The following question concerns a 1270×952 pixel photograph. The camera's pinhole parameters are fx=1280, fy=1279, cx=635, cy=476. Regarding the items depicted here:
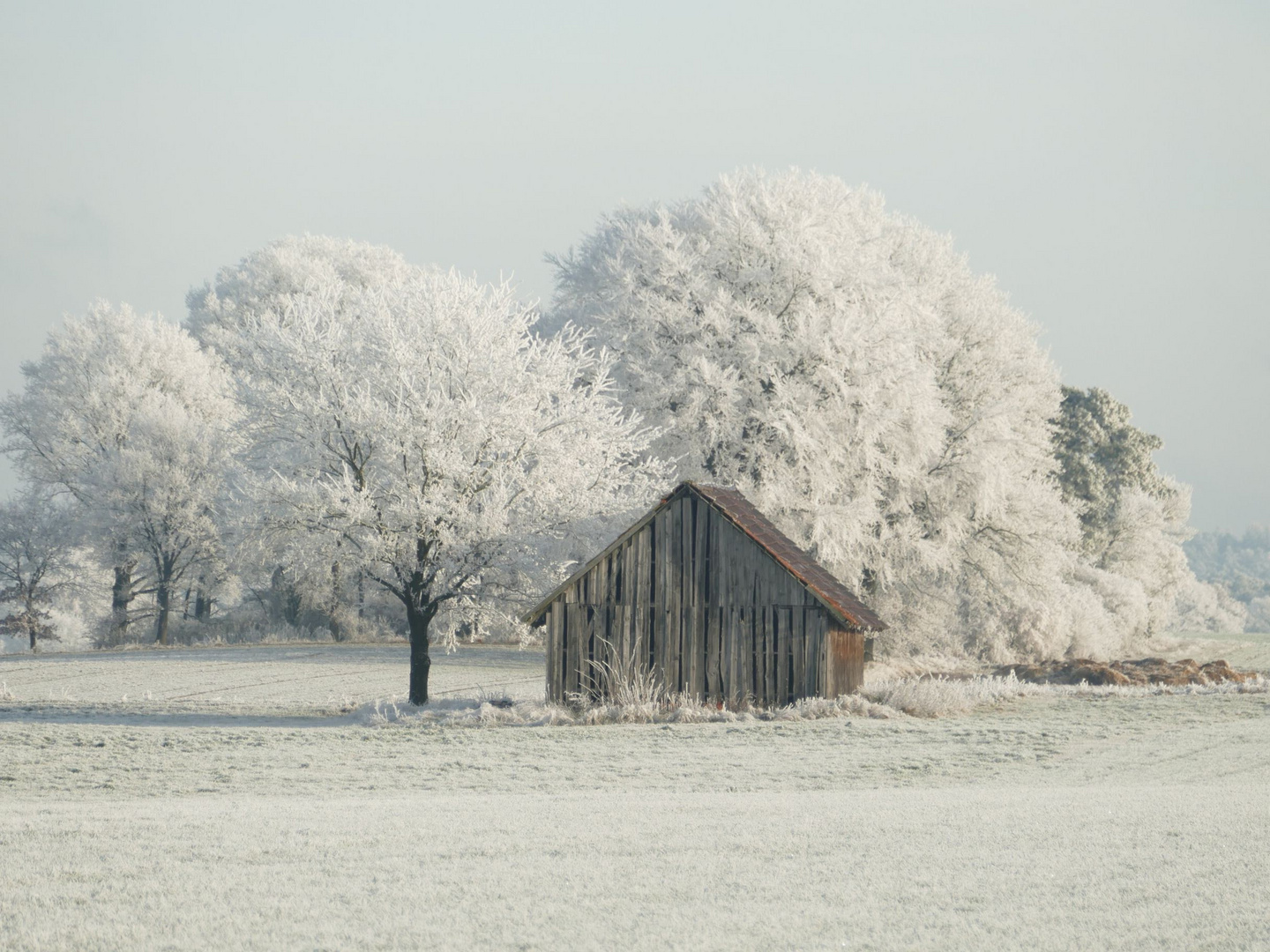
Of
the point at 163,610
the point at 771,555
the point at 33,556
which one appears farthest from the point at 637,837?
the point at 33,556

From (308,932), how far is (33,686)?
30.8m

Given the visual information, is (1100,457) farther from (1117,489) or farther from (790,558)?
(790,558)

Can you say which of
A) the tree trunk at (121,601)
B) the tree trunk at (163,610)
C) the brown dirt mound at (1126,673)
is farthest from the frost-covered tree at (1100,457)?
the tree trunk at (121,601)

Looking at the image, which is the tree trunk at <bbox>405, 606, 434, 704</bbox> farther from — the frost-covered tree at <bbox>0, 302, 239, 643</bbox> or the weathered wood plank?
the frost-covered tree at <bbox>0, 302, 239, 643</bbox>

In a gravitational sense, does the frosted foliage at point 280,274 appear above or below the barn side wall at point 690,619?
above

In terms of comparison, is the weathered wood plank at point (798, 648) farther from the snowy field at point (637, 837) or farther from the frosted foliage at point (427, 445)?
the frosted foliage at point (427, 445)

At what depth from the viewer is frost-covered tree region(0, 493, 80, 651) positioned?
53.0 meters

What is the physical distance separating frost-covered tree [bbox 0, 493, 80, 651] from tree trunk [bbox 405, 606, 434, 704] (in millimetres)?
29491

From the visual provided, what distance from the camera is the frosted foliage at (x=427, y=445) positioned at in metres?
29.3

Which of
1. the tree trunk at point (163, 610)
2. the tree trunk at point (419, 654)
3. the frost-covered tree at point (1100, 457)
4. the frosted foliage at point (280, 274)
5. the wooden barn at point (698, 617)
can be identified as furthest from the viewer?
the frosted foliage at point (280, 274)

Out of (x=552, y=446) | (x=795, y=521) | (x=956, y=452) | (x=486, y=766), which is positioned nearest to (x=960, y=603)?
(x=956, y=452)

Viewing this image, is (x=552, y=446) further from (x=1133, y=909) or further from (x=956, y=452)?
(x=1133, y=909)

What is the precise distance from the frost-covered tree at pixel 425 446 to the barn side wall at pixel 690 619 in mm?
2384

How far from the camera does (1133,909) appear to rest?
9414mm
